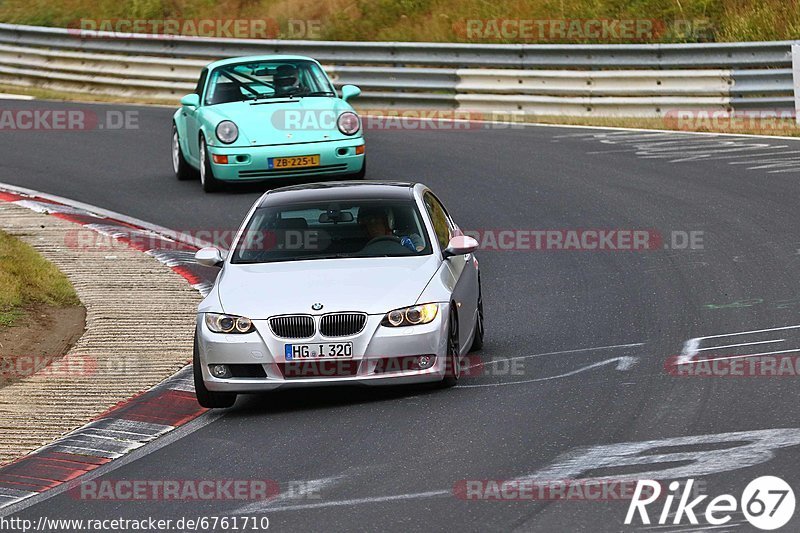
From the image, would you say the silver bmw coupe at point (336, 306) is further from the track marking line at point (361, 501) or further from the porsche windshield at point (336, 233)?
the track marking line at point (361, 501)

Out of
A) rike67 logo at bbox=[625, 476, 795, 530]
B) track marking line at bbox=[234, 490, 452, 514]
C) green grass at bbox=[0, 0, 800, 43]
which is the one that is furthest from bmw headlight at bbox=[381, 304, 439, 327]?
green grass at bbox=[0, 0, 800, 43]

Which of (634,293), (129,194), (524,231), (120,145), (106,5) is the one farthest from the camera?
(106,5)

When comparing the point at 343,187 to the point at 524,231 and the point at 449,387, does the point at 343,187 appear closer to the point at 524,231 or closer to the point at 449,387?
the point at 449,387

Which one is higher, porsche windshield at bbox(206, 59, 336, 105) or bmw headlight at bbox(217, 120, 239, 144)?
porsche windshield at bbox(206, 59, 336, 105)

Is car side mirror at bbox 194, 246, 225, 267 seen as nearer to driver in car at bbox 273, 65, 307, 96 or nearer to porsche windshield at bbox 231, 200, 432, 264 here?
porsche windshield at bbox 231, 200, 432, 264

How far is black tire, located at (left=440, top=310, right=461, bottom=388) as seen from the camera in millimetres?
9383

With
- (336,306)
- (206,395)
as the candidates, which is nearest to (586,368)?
(336,306)

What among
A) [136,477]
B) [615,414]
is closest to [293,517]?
[136,477]

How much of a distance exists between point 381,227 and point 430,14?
19.9m

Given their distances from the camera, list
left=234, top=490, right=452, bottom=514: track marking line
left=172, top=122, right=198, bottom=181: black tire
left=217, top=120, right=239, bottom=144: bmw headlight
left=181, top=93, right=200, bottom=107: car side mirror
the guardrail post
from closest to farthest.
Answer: left=234, top=490, right=452, bottom=514: track marking line
left=217, top=120, right=239, bottom=144: bmw headlight
left=181, top=93, right=200, bottom=107: car side mirror
left=172, top=122, right=198, bottom=181: black tire
the guardrail post

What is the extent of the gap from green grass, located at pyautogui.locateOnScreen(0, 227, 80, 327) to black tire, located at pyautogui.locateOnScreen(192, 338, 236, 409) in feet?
10.1

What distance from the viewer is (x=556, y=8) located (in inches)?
1107

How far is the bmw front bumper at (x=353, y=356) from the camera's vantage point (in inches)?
357

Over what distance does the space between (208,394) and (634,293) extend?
4238 mm
